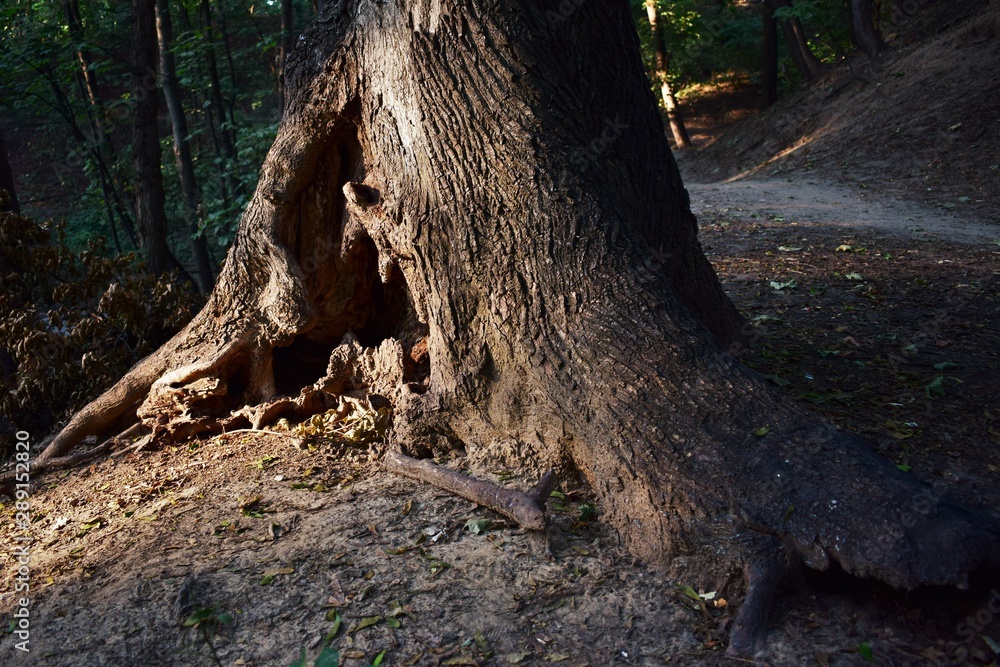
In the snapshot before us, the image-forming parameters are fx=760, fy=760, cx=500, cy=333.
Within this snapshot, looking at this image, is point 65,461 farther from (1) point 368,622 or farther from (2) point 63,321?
(1) point 368,622

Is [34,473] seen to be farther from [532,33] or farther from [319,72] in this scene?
[532,33]

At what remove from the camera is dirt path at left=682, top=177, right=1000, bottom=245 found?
8.72 m

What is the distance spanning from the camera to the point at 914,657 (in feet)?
7.92

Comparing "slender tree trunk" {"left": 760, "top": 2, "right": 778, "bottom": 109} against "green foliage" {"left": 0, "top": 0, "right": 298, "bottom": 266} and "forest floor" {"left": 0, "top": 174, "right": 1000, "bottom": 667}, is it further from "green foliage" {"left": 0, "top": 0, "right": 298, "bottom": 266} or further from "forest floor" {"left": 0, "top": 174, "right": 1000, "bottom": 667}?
"forest floor" {"left": 0, "top": 174, "right": 1000, "bottom": 667}

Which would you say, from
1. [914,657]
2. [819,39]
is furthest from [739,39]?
[914,657]

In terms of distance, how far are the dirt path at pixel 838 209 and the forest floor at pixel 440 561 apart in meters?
3.75

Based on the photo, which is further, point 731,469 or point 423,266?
point 423,266

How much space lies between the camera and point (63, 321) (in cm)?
616

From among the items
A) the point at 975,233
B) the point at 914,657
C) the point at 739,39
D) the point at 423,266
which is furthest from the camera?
the point at 739,39

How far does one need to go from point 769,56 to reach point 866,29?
7.51ft

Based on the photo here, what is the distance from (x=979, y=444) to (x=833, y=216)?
21.4ft

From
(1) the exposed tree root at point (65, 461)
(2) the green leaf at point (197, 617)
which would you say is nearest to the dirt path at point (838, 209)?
(1) the exposed tree root at point (65, 461)

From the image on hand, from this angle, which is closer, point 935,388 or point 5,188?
point 935,388

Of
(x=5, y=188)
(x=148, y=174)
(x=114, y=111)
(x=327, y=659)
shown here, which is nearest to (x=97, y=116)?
(x=114, y=111)
